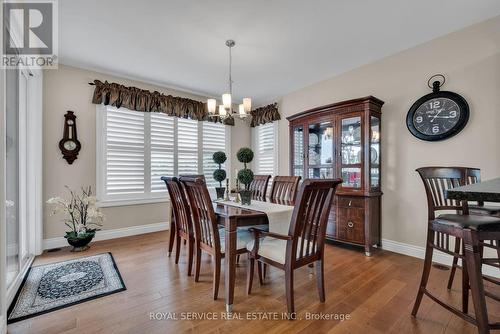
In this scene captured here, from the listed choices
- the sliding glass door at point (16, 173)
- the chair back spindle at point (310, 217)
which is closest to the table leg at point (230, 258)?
the chair back spindle at point (310, 217)

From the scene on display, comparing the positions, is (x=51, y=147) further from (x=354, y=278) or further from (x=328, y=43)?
(x=354, y=278)

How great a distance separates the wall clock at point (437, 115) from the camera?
2.50m

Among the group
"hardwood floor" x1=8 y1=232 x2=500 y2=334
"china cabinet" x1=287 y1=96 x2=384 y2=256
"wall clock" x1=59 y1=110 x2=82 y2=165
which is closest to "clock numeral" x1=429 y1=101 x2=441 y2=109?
"china cabinet" x1=287 y1=96 x2=384 y2=256

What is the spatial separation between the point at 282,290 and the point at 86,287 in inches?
69.4

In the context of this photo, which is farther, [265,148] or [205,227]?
[265,148]

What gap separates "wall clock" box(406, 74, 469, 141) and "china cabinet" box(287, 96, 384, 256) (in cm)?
41

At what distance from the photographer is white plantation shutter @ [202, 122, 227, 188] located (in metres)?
4.57

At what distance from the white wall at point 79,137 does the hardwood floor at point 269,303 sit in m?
0.87

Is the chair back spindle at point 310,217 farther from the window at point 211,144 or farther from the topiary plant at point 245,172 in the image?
the window at point 211,144

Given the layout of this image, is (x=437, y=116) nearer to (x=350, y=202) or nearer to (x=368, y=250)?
(x=350, y=202)

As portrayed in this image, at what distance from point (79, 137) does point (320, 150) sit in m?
3.53

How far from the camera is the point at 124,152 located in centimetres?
366

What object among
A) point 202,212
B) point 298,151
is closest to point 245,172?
point 202,212

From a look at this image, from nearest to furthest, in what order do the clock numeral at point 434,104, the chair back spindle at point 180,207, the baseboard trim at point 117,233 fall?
the chair back spindle at point 180,207
the clock numeral at point 434,104
the baseboard trim at point 117,233
